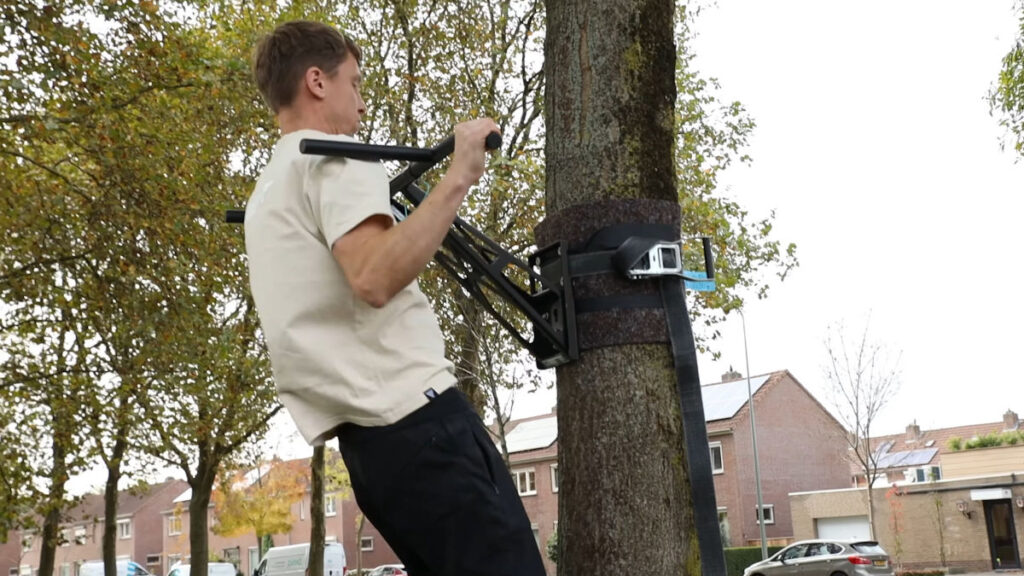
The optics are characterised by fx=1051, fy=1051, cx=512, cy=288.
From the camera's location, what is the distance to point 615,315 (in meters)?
2.67

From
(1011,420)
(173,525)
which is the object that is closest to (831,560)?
(1011,420)

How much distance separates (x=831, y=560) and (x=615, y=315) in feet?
91.7

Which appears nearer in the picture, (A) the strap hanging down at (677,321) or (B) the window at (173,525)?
(A) the strap hanging down at (677,321)

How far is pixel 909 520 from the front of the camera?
4006cm

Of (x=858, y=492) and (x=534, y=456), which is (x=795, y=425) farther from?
(x=534, y=456)

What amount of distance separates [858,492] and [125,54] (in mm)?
37144

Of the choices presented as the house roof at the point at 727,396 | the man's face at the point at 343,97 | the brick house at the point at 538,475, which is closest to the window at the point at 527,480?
the brick house at the point at 538,475

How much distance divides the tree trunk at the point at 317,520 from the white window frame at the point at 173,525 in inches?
2011

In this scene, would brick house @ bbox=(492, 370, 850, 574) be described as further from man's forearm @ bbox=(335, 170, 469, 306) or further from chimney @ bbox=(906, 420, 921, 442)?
man's forearm @ bbox=(335, 170, 469, 306)

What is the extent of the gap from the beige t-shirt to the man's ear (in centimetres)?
11

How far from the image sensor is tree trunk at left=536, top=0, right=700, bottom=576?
2.60 meters

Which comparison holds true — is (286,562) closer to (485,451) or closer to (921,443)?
(921,443)

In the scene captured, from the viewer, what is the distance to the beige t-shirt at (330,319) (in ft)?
6.20

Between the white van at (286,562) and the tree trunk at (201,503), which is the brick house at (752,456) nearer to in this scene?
the white van at (286,562)
